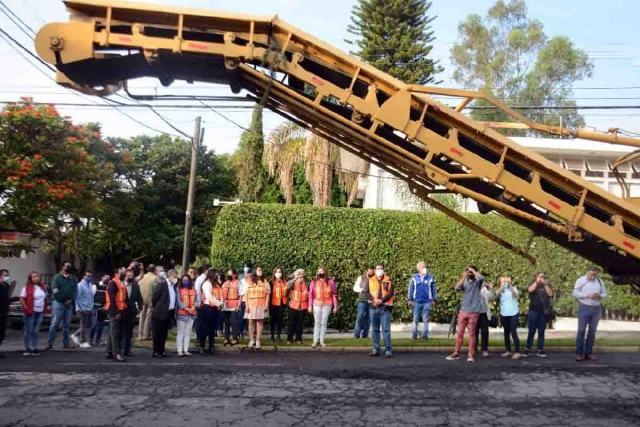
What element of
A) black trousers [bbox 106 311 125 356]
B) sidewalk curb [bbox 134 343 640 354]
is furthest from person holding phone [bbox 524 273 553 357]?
black trousers [bbox 106 311 125 356]

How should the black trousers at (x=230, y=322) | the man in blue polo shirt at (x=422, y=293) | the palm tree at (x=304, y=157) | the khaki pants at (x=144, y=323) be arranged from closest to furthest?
the black trousers at (x=230, y=322), the khaki pants at (x=144, y=323), the man in blue polo shirt at (x=422, y=293), the palm tree at (x=304, y=157)

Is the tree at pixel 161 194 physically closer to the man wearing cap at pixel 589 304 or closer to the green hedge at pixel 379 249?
the green hedge at pixel 379 249

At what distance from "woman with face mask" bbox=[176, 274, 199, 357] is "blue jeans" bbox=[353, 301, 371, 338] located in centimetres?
452

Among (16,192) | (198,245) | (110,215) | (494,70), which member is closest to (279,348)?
(16,192)

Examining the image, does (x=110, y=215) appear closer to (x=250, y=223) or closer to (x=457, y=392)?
(x=250, y=223)

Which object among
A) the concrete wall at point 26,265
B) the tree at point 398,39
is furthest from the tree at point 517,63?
the concrete wall at point 26,265

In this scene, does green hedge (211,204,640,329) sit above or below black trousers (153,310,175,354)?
above

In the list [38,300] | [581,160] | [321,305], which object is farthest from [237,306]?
[581,160]

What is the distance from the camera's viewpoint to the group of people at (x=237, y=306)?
1150 cm

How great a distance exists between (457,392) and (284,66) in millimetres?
5017

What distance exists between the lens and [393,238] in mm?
17844

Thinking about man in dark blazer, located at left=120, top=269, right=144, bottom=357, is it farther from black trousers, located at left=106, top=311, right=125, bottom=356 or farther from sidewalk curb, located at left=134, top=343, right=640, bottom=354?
sidewalk curb, located at left=134, top=343, right=640, bottom=354

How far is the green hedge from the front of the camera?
1759cm

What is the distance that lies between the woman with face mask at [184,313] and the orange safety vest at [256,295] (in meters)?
1.28
